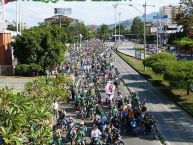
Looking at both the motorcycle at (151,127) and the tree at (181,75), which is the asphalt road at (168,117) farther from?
the tree at (181,75)

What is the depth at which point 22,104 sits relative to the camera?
13070 mm

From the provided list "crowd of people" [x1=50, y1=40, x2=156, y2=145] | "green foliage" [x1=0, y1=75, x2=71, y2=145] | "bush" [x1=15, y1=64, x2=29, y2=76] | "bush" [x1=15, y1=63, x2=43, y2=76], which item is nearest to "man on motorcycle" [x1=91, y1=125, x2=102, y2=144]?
"crowd of people" [x1=50, y1=40, x2=156, y2=145]

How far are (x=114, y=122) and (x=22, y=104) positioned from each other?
11224 mm

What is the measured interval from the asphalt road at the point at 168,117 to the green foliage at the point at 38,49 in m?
10.5

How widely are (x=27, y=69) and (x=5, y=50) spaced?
15.9 ft

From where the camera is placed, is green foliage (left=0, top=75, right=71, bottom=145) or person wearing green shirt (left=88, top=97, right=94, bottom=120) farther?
person wearing green shirt (left=88, top=97, right=94, bottom=120)

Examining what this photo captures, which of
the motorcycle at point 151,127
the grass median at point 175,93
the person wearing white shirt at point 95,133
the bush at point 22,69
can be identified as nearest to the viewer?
the person wearing white shirt at point 95,133

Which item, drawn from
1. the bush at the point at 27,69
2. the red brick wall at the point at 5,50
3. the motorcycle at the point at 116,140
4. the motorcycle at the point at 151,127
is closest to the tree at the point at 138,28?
the red brick wall at the point at 5,50

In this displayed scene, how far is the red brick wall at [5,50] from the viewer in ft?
174

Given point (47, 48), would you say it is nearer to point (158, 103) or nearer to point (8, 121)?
point (158, 103)

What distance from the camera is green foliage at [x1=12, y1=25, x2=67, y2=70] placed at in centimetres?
5041

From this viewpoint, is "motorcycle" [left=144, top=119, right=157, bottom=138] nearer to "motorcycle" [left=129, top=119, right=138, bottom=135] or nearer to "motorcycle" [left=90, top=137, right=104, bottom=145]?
"motorcycle" [left=129, top=119, right=138, bottom=135]

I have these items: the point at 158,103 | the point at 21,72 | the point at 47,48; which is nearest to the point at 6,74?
the point at 21,72

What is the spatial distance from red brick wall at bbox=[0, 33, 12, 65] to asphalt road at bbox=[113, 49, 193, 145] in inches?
646
